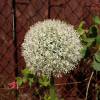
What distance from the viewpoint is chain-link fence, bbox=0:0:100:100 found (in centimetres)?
327

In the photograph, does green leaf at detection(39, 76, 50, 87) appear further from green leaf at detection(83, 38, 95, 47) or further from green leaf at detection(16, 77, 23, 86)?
green leaf at detection(83, 38, 95, 47)

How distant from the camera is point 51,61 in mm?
2285

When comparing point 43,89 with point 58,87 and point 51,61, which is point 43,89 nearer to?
point 58,87

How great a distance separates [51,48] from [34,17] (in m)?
1.03

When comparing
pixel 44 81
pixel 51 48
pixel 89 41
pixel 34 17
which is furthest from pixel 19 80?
pixel 51 48

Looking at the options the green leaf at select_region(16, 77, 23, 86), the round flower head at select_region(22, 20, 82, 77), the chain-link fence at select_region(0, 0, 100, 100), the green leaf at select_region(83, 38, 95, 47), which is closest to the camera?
the round flower head at select_region(22, 20, 82, 77)

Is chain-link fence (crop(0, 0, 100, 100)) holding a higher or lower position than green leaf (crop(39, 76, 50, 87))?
higher

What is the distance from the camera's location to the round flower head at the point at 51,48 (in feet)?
7.53

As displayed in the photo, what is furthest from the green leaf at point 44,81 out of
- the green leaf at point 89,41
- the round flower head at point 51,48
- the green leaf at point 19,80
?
the round flower head at point 51,48

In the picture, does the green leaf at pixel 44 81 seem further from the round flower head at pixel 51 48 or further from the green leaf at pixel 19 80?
the round flower head at pixel 51 48

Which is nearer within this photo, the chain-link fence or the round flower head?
the round flower head

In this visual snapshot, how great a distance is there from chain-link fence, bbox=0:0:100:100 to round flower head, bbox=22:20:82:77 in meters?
0.90

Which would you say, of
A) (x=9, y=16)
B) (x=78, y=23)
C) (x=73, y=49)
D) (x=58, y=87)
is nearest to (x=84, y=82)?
(x=58, y=87)

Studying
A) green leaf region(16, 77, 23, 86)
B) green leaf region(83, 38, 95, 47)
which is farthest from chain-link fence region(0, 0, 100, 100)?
green leaf region(83, 38, 95, 47)
